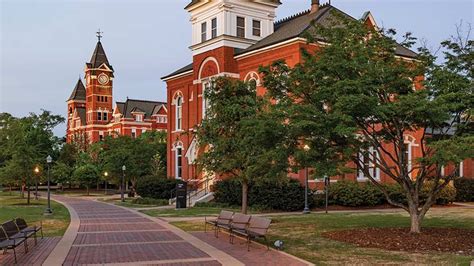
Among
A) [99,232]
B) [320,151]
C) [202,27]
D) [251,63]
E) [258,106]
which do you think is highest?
[202,27]

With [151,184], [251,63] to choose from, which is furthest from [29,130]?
[251,63]

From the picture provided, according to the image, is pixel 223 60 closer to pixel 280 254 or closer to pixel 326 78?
pixel 326 78

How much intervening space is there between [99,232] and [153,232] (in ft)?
6.05

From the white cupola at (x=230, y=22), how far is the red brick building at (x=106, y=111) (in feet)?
170

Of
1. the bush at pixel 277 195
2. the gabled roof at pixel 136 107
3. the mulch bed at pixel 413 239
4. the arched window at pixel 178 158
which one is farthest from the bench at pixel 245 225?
the gabled roof at pixel 136 107

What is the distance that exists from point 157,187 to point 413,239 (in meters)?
26.4

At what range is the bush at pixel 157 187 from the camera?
126 ft

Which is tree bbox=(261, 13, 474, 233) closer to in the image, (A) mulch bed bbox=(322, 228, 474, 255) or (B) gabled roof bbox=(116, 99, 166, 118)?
(A) mulch bed bbox=(322, 228, 474, 255)

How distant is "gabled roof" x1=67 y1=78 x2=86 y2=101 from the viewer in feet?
368

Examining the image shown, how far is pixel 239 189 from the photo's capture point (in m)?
30.3

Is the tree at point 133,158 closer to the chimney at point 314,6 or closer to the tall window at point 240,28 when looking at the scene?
the tall window at point 240,28

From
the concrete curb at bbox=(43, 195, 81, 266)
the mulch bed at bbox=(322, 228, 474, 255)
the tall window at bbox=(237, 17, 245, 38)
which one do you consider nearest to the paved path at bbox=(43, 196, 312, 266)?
the concrete curb at bbox=(43, 195, 81, 266)

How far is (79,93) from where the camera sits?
371 ft

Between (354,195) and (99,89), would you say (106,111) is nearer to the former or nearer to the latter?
(99,89)
